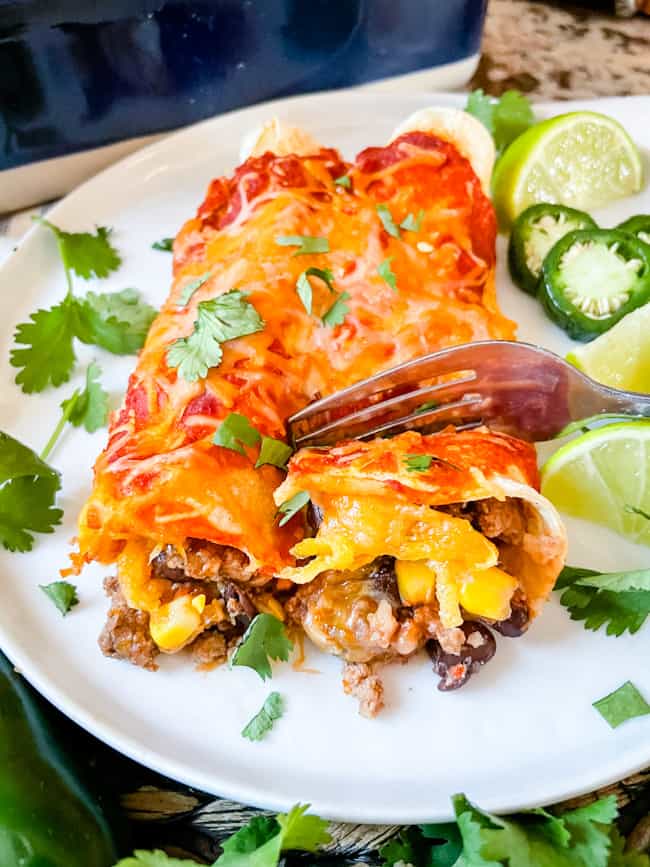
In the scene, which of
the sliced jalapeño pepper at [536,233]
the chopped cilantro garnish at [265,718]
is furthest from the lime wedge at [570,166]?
the chopped cilantro garnish at [265,718]

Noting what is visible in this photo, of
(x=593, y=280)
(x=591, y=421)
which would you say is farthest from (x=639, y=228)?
(x=591, y=421)

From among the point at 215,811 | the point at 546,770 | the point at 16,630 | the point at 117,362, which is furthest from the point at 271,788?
the point at 117,362

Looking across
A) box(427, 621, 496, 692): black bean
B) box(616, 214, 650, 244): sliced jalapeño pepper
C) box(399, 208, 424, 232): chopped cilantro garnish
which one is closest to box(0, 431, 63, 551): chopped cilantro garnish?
box(427, 621, 496, 692): black bean

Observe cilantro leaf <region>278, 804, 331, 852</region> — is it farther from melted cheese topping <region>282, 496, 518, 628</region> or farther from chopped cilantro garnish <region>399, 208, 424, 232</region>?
chopped cilantro garnish <region>399, 208, 424, 232</region>

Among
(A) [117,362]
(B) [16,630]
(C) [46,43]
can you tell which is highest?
(C) [46,43]

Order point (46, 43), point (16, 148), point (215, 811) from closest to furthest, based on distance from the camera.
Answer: point (215, 811) → point (46, 43) → point (16, 148)

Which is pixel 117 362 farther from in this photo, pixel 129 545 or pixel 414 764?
pixel 414 764

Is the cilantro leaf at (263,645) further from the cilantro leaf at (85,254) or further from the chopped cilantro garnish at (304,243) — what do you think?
the cilantro leaf at (85,254)
